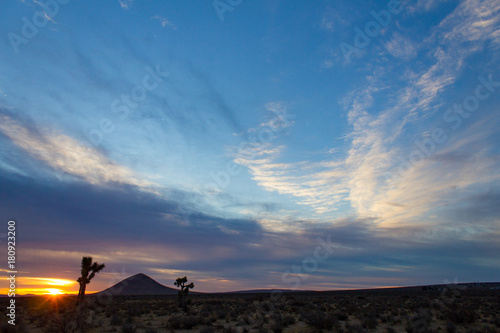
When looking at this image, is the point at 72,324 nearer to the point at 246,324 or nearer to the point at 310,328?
the point at 246,324

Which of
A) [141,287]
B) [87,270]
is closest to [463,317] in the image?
[87,270]

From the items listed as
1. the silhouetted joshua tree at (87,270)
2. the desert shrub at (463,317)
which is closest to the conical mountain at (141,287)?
the silhouetted joshua tree at (87,270)

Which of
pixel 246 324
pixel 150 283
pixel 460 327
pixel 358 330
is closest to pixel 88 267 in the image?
pixel 246 324

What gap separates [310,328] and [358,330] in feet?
12.1

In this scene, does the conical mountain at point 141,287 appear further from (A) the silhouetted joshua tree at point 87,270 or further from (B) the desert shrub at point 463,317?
(B) the desert shrub at point 463,317

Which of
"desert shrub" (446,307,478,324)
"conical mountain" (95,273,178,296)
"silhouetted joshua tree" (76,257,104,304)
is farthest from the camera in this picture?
"conical mountain" (95,273,178,296)

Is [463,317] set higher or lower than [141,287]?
higher

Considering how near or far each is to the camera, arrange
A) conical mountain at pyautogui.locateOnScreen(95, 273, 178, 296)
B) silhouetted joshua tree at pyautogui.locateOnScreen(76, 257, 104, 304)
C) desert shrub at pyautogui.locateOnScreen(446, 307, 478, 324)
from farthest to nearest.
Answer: conical mountain at pyautogui.locateOnScreen(95, 273, 178, 296), silhouetted joshua tree at pyautogui.locateOnScreen(76, 257, 104, 304), desert shrub at pyautogui.locateOnScreen(446, 307, 478, 324)

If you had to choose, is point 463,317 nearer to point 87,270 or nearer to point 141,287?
point 87,270

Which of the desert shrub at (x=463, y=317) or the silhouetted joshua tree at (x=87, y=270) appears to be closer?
the desert shrub at (x=463, y=317)

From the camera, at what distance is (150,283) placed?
169 meters

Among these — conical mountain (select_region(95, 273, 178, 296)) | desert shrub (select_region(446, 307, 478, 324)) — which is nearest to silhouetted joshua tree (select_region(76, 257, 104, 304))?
desert shrub (select_region(446, 307, 478, 324))

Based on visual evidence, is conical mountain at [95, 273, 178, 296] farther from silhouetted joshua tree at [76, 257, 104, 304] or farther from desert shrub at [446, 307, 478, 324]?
desert shrub at [446, 307, 478, 324]

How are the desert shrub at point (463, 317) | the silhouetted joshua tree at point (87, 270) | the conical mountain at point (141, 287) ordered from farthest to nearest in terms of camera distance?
the conical mountain at point (141, 287), the silhouetted joshua tree at point (87, 270), the desert shrub at point (463, 317)
